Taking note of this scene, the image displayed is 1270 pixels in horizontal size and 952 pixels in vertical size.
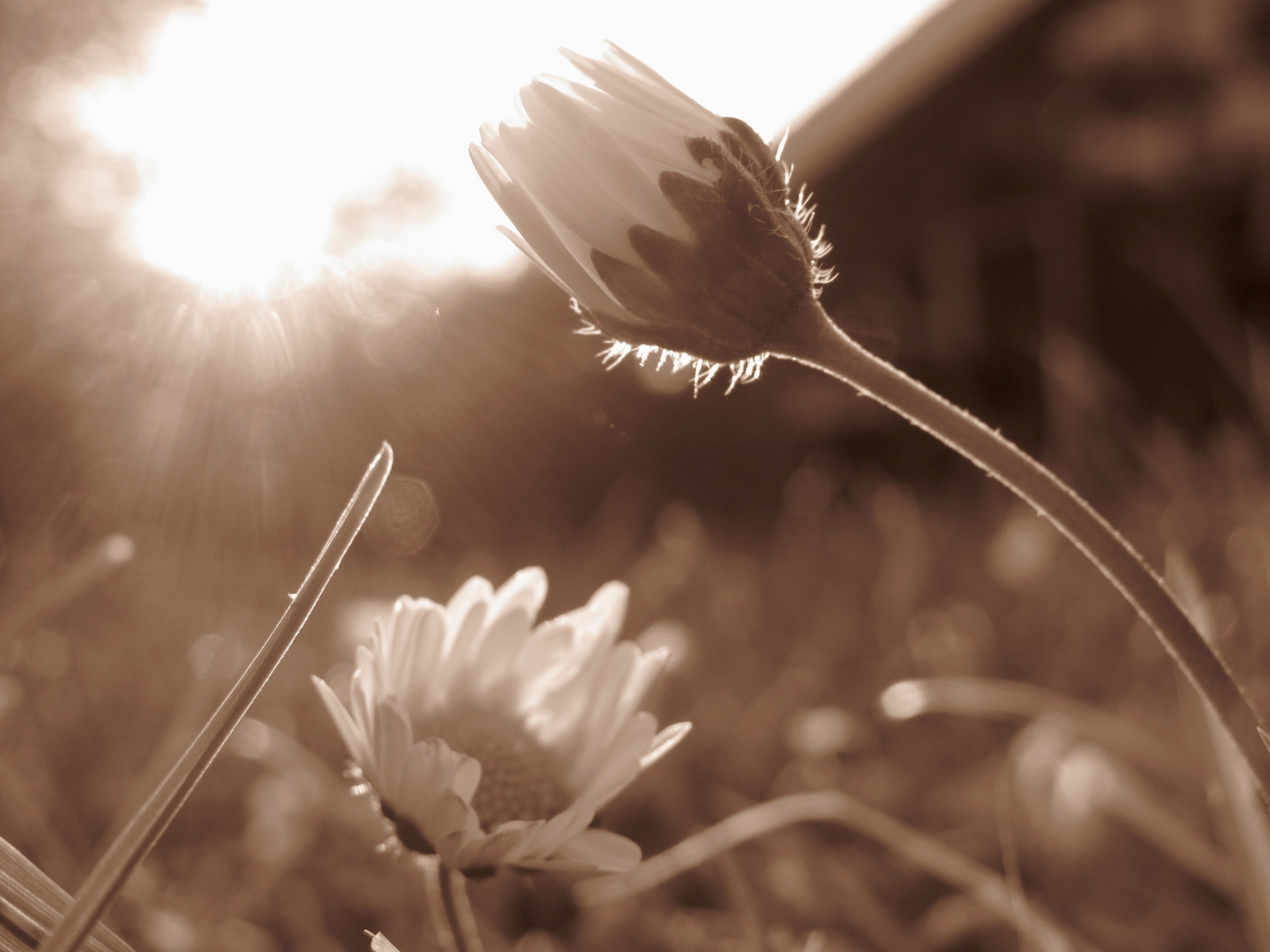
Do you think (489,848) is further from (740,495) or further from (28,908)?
(740,495)

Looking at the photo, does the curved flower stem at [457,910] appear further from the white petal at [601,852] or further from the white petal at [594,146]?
the white petal at [594,146]

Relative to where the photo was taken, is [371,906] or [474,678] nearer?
[474,678]

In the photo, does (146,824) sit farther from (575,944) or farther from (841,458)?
(841,458)

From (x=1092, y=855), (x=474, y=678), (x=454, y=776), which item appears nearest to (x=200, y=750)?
(x=454, y=776)

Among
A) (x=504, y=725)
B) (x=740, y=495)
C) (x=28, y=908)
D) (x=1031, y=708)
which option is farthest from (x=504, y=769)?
(x=740, y=495)

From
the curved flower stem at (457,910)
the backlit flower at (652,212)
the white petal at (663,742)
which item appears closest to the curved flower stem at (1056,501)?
the backlit flower at (652,212)
